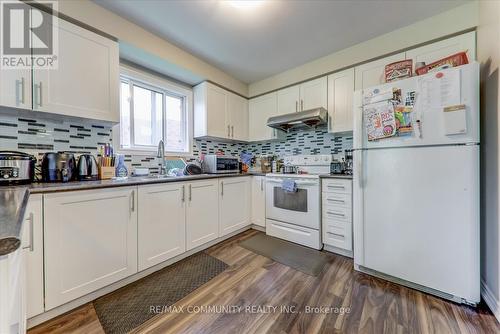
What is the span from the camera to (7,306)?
45cm

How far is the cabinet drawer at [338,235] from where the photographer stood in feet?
6.75

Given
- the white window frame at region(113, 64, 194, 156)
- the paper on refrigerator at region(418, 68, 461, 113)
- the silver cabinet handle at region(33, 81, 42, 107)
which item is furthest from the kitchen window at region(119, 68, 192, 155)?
the paper on refrigerator at region(418, 68, 461, 113)

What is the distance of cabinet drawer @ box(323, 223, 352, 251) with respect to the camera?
2.06 meters

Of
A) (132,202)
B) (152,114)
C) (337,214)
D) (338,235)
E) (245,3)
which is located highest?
(245,3)

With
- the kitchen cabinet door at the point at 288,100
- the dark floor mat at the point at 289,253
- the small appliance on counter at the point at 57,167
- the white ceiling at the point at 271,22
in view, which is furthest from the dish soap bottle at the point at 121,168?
the kitchen cabinet door at the point at 288,100

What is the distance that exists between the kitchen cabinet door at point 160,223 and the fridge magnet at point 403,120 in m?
1.97

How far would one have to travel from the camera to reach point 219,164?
2615 millimetres

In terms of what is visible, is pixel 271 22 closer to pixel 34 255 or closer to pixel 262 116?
pixel 262 116

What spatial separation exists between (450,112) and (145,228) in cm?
248

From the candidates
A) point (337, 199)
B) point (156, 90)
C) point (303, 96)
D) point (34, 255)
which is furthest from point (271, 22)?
point (34, 255)

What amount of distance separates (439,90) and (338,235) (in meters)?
1.54

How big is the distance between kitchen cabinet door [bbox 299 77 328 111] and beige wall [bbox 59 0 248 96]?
120cm

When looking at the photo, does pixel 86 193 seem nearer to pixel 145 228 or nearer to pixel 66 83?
pixel 145 228

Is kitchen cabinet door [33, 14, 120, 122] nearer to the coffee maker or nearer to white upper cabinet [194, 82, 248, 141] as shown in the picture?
white upper cabinet [194, 82, 248, 141]
